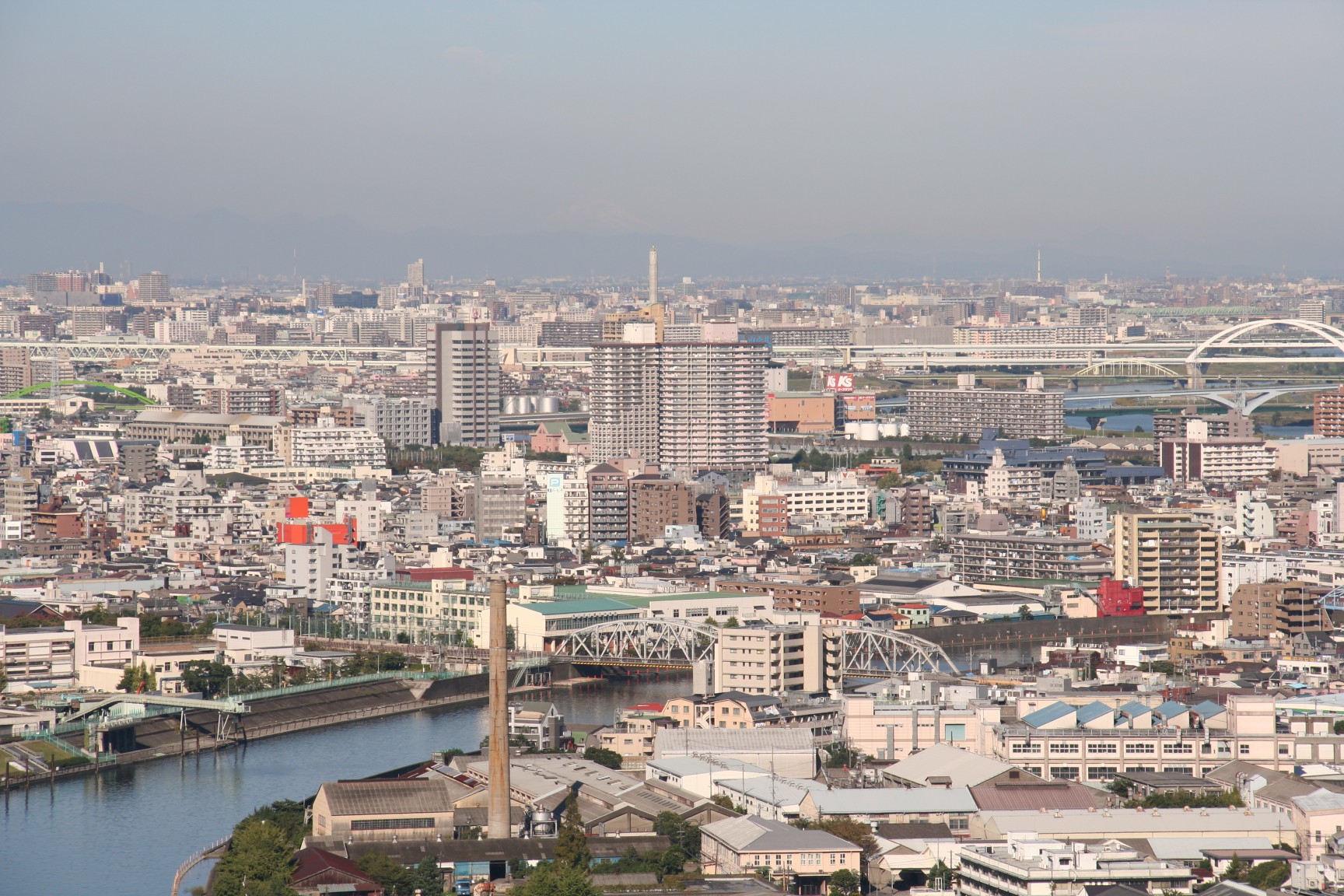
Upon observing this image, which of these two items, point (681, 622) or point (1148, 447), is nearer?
point (681, 622)

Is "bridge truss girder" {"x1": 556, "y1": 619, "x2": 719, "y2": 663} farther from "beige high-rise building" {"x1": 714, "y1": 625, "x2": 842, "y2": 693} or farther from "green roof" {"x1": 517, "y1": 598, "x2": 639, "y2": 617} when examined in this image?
"beige high-rise building" {"x1": 714, "y1": 625, "x2": 842, "y2": 693}

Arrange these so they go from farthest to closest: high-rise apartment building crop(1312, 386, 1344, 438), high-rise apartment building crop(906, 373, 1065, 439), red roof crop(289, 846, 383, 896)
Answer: high-rise apartment building crop(906, 373, 1065, 439) → high-rise apartment building crop(1312, 386, 1344, 438) → red roof crop(289, 846, 383, 896)

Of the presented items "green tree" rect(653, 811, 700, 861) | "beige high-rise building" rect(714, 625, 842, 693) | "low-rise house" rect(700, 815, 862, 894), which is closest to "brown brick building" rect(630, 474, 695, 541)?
"beige high-rise building" rect(714, 625, 842, 693)

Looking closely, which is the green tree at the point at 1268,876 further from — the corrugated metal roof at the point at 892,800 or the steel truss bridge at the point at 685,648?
the steel truss bridge at the point at 685,648

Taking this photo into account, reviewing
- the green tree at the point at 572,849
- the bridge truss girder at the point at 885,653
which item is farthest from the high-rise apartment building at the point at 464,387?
the green tree at the point at 572,849

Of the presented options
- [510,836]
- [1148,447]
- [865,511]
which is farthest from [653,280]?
[510,836]

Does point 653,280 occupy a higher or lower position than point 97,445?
higher

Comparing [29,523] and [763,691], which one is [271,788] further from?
[29,523]
